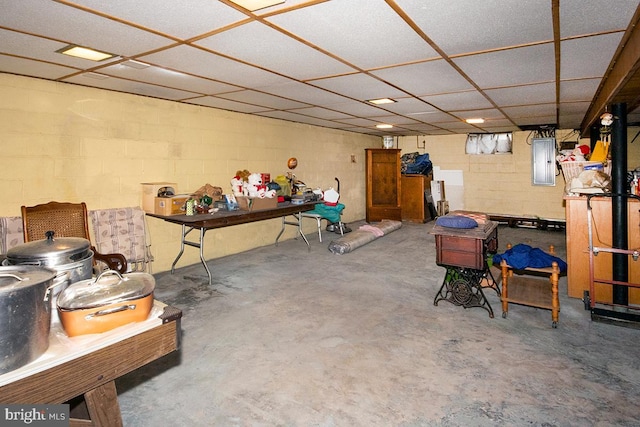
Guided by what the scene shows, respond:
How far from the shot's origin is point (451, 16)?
7.48 feet

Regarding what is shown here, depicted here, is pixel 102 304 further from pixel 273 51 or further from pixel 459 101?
pixel 459 101

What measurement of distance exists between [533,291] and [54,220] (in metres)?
4.93

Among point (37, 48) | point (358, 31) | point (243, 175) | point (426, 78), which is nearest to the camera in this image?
point (358, 31)

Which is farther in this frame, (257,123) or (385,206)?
(385,206)

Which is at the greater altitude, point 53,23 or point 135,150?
point 53,23

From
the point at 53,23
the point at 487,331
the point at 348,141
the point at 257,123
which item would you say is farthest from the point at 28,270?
the point at 348,141

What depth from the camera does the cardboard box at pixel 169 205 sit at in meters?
4.58

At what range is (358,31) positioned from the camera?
2535 millimetres

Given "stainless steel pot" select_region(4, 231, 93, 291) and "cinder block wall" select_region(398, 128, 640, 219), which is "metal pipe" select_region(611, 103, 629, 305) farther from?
"cinder block wall" select_region(398, 128, 640, 219)

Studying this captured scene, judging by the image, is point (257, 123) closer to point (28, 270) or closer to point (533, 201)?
point (28, 270)

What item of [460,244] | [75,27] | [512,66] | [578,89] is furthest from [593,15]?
[75,27]

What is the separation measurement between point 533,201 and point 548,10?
796 centimetres

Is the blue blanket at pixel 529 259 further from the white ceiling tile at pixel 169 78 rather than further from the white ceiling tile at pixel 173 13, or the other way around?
the white ceiling tile at pixel 169 78

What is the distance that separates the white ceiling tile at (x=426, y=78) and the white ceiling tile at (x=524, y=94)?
572 millimetres
